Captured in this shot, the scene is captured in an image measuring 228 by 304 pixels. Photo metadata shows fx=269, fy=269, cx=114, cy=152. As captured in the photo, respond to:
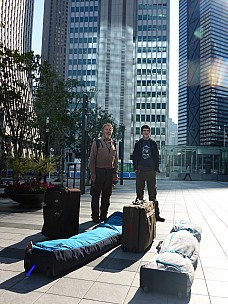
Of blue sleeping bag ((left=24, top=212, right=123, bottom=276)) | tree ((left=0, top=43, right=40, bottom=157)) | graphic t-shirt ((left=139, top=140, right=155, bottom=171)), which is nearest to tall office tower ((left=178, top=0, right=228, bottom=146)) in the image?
tree ((left=0, top=43, right=40, bottom=157))

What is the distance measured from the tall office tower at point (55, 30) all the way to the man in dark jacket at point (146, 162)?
164892 mm

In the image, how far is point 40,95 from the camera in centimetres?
1337

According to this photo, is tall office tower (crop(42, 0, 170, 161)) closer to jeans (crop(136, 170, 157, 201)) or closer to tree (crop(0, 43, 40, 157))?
tree (crop(0, 43, 40, 157))

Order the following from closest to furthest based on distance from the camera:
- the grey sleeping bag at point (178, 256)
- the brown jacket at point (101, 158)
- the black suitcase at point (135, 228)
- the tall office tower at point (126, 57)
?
the grey sleeping bag at point (178, 256) < the black suitcase at point (135, 228) < the brown jacket at point (101, 158) < the tall office tower at point (126, 57)

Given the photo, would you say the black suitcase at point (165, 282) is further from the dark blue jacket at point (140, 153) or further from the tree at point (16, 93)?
the tree at point (16, 93)

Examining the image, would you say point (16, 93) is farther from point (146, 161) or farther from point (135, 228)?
point (135, 228)

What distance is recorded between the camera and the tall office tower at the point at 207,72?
263 ft

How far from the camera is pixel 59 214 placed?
4.33m

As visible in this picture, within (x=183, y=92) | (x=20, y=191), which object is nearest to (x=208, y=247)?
(x=20, y=191)

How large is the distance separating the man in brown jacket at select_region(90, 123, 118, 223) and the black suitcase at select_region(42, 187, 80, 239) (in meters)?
1.23

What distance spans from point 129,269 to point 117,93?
87804 mm

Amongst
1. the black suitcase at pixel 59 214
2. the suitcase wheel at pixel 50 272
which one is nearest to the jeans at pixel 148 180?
the black suitcase at pixel 59 214

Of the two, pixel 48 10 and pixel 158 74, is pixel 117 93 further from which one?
pixel 48 10

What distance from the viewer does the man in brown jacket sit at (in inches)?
226
